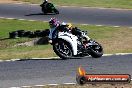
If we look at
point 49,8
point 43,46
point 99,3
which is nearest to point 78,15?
point 49,8

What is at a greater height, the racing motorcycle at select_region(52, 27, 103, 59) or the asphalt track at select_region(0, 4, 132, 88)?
the racing motorcycle at select_region(52, 27, 103, 59)

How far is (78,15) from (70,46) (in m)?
17.1

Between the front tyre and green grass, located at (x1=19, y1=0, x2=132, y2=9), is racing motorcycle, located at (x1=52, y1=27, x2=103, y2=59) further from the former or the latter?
green grass, located at (x1=19, y1=0, x2=132, y2=9)

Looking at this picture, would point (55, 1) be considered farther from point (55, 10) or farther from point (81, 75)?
point (81, 75)

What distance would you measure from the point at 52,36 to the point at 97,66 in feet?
8.98

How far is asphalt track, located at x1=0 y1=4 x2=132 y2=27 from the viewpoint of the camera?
1347 inches

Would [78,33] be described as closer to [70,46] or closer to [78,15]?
[70,46]

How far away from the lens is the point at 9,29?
32312 millimetres

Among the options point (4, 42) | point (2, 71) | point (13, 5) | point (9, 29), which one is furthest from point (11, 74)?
point (13, 5)

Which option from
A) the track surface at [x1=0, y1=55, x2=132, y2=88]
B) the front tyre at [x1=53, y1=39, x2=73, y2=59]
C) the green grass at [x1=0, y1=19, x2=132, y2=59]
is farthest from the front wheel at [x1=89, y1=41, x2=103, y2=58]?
the green grass at [x1=0, y1=19, x2=132, y2=59]

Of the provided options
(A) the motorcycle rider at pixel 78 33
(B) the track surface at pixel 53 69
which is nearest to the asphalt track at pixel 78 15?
(A) the motorcycle rider at pixel 78 33

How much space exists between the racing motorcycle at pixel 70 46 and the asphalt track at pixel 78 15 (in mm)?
12494

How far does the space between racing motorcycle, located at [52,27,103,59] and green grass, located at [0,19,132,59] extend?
1.14 m

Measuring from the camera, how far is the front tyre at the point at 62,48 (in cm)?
1989
